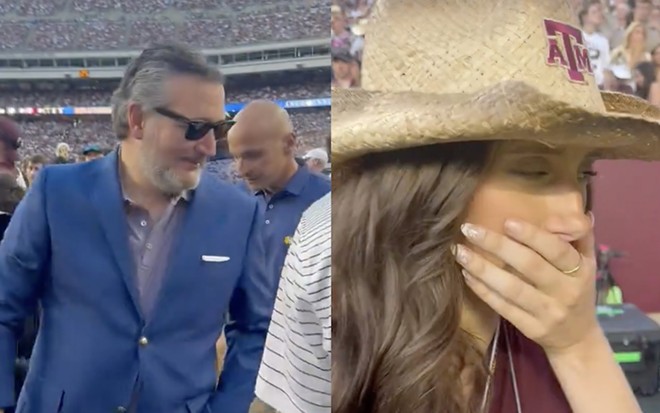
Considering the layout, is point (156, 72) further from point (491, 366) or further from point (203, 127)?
point (491, 366)

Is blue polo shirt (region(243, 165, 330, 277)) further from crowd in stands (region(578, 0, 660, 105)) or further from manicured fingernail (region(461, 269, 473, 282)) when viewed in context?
crowd in stands (region(578, 0, 660, 105))

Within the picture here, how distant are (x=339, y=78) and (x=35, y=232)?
59 centimetres

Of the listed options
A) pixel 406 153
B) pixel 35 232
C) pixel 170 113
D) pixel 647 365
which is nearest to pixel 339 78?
pixel 406 153

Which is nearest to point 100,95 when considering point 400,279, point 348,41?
point 348,41

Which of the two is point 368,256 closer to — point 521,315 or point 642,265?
point 521,315

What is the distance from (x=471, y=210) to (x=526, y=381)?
358 millimetres

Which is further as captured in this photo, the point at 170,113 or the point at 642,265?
the point at 642,265

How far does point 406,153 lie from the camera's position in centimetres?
109

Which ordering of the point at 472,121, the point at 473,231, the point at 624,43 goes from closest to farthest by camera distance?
the point at 472,121 → the point at 473,231 → the point at 624,43

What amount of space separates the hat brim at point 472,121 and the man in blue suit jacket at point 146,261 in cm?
22

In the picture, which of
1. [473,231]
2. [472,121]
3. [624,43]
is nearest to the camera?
[472,121]

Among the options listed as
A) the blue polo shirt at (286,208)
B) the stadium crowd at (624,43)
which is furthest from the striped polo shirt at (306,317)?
the stadium crowd at (624,43)

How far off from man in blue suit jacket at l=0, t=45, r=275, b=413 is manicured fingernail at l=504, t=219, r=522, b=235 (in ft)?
1.37

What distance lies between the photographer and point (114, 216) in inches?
43.9
